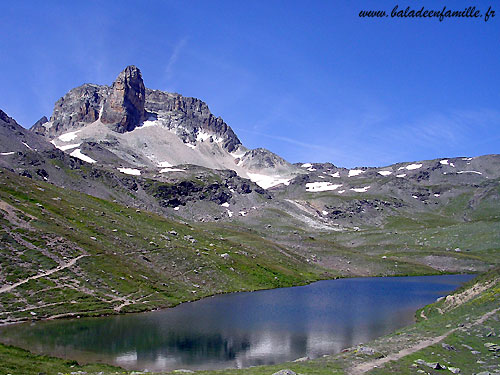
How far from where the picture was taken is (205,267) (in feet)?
301

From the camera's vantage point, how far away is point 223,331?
5656cm

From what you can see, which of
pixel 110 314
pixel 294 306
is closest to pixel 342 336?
pixel 294 306

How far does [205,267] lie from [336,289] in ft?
115

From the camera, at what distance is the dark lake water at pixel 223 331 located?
43.4 meters

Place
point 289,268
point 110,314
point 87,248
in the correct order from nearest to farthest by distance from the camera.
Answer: point 110,314
point 87,248
point 289,268

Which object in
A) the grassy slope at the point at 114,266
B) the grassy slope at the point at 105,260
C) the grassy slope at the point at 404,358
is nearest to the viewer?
the grassy slope at the point at 404,358

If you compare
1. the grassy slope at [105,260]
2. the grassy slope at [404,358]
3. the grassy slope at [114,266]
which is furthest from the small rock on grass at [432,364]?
the grassy slope at [105,260]

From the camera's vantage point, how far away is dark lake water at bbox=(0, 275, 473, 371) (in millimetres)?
43438

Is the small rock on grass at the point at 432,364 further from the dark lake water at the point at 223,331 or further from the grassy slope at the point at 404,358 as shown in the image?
the dark lake water at the point at 223,331

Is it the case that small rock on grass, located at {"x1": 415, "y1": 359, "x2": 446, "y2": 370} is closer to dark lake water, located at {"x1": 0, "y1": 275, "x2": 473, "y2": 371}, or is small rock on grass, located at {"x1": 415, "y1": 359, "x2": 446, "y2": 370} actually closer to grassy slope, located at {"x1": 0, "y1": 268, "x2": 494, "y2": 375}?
grassy slope, located at {"x1": 0, "y1": 268, "x2": 494, "y2": 375}

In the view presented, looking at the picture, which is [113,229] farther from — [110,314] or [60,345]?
[60,345]

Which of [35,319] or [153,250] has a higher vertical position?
[153,250]

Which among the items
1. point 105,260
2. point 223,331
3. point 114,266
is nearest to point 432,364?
point 223,331

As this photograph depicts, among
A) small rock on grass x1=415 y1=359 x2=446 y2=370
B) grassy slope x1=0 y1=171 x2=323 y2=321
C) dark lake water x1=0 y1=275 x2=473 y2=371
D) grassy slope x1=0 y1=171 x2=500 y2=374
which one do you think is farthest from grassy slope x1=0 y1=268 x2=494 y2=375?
grassy slope x1=0 y1=171 x2=323 y2=321
